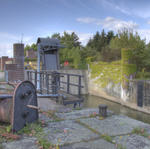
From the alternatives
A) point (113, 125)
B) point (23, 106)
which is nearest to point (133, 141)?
point (113, 125)

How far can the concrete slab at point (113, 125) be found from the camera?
367 centimetres

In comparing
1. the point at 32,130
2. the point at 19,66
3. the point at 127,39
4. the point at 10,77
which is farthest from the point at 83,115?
the point at 127,39

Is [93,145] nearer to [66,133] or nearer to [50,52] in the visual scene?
[66,133]

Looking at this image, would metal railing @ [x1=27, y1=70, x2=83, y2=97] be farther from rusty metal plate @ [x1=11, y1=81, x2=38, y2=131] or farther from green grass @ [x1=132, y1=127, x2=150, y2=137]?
green grass @ [x1=132, y1=127, x2=150, y2=137]

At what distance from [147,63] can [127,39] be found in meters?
12.9

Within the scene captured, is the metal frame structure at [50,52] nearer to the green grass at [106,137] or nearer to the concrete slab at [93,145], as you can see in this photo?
the green grass at [106,137]

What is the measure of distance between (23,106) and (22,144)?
81 centimetres

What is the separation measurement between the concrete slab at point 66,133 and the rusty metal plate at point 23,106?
0.42m

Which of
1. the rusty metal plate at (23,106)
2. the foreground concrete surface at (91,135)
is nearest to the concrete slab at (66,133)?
the foreground concrete surface at (91,135)

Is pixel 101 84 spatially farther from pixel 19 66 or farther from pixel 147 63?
pixel 19 66

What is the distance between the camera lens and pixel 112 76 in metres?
21.0

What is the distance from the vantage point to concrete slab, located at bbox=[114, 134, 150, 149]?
3.01m

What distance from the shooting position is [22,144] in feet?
10.0

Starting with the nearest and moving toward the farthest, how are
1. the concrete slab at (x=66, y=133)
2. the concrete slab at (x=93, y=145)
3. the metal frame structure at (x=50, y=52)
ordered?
the concrete slab at (x=93, y=145), the concrete slab at (x=66, y=133), the metal frame structure at (x=50, y=52)
